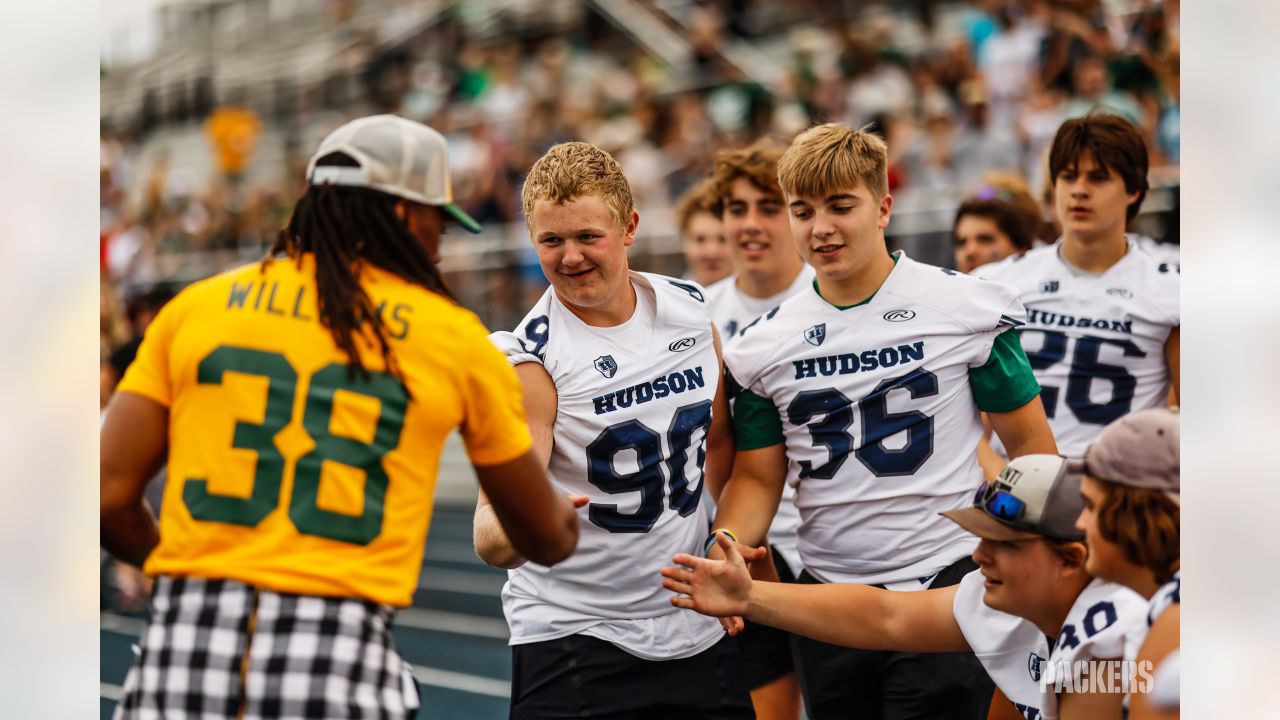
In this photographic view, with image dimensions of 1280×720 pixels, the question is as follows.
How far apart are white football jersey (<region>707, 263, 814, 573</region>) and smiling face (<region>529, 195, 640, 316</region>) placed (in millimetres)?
1129

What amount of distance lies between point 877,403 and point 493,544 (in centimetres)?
120

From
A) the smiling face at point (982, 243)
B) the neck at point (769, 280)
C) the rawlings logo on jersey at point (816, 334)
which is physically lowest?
the rawlings logo on jersey at point (816, 334)

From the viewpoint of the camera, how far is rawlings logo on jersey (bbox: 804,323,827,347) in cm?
379

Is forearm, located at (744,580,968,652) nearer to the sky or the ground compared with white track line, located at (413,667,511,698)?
nearer to the sky

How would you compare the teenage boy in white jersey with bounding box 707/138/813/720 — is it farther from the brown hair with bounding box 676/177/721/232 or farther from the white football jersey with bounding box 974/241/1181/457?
the white football jersey with bounding box 974/241/1181/457

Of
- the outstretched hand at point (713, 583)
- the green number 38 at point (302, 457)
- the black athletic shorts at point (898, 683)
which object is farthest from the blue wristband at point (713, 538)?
the green number 38 at point (302, 457)

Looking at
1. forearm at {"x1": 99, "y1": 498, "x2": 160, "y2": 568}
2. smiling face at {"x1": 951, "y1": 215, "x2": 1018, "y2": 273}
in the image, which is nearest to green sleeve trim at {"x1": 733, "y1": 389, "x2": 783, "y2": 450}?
forearm at {"x1": 99, "y1": 498, "x2": 160, "y2": 568}

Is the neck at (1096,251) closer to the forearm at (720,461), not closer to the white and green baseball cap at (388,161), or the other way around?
the forearm at (720,461)

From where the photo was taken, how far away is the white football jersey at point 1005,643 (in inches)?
130

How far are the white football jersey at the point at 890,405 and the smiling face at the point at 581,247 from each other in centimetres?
53

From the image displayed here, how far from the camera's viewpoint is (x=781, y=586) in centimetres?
343
